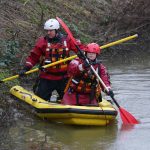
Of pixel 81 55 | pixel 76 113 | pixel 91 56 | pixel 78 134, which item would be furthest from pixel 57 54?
pixel 78 134

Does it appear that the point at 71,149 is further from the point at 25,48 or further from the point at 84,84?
the point at 25,48

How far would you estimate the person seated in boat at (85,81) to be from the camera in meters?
9.16

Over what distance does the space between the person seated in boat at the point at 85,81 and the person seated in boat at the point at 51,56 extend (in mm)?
519

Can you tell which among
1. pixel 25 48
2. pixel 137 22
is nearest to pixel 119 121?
pixel 25 48

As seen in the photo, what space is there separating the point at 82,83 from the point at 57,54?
2.99 ft

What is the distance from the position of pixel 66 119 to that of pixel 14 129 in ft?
3.12

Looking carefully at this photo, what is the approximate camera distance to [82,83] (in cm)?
931

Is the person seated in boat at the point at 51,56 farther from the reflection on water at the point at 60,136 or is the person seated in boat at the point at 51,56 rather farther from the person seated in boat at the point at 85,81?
the reflection on water at the point at 60,136

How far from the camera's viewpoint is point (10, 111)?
8.89 meters

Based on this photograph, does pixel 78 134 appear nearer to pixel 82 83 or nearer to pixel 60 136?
pixel 60 136

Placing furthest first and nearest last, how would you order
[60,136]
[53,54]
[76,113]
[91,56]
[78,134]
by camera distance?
[53,54] < [91,56] < [76,113] < [78,134] < [60,136]

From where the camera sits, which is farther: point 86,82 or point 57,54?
point 57,54

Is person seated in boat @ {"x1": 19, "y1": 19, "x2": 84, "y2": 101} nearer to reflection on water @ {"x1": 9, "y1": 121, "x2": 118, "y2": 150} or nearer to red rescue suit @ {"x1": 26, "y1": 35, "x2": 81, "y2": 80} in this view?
red rescue suit @ {"x1": 26, "y1": 35, "x2": 81, "y2": 80}

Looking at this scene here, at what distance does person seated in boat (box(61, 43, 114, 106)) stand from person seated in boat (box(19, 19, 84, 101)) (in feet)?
1.70
